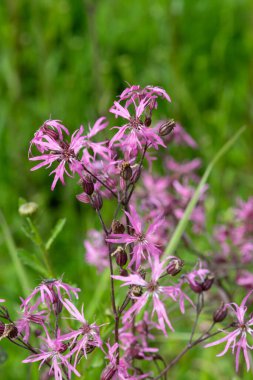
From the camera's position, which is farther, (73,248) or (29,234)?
(73,248)

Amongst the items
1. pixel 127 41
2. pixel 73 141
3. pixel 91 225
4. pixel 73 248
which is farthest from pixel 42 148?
pixel 127 41

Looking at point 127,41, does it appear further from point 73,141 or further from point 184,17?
point 73,141

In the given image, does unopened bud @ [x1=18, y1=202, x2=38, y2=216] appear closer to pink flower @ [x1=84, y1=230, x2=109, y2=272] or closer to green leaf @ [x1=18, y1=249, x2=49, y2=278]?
green leaf @ [x1=18, y1=249, x2=49, y2=278]

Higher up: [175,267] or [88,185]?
[88,185]

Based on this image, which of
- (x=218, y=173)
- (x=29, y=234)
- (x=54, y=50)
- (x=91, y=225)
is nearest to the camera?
(x=29, y=234)

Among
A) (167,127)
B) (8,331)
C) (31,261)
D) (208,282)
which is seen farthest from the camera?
(31,261)

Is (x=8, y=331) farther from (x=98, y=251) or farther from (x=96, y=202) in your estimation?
(x=98, y=251)

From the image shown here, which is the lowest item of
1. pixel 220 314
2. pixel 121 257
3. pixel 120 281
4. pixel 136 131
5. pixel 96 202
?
pixel 220 314

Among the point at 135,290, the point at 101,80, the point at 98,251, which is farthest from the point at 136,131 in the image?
the point at 101,80
